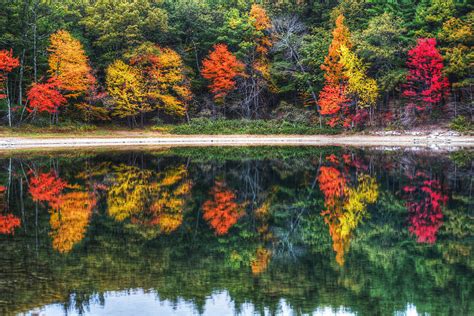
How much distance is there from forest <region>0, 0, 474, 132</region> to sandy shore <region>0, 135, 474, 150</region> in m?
2.22

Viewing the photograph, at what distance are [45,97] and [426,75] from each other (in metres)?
36.3

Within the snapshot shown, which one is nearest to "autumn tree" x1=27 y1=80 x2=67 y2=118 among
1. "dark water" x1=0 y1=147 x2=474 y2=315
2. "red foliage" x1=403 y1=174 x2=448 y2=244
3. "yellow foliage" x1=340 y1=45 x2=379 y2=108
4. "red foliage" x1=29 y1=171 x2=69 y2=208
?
"red foliage" x1=29 y1=171 x2=69 y2=208

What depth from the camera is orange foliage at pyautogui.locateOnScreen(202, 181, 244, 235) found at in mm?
16328

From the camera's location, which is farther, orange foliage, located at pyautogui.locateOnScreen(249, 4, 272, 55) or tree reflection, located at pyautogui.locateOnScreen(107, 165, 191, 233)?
orange foliage, located at pyautogui.locateOnScreen(249, 4, 272, 55)

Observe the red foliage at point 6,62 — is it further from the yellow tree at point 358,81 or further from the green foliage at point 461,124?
the green foliage at point 461,124

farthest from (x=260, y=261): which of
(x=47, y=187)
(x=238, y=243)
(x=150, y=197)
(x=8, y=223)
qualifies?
(x=47, y=187)

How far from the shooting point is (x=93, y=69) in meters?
60.4

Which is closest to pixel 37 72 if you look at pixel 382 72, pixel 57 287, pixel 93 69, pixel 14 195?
pixel 93 69

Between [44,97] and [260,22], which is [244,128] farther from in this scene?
[44,97]

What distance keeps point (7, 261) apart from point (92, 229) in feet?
11.7

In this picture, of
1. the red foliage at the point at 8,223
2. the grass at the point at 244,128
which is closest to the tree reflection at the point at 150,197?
the red foliage at the point at 8,223

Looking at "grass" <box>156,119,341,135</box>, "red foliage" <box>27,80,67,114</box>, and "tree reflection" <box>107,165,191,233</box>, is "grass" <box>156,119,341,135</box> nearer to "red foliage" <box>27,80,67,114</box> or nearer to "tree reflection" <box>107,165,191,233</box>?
"red foliage" <box>27,80,67,114</box>

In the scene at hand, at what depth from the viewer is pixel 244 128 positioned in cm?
5984

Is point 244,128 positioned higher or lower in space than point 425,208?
higher
